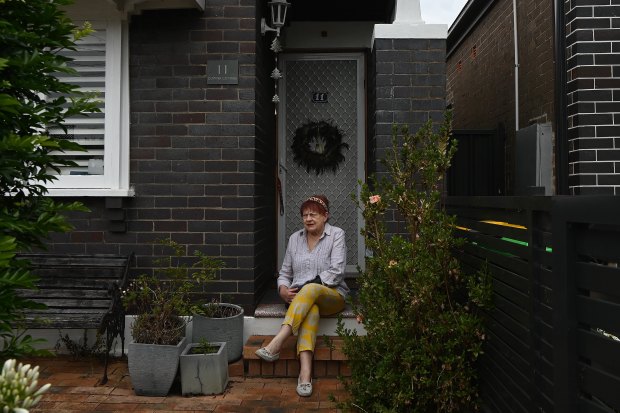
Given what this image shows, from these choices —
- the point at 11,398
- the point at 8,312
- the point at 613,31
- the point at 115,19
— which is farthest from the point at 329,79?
the point at 11,398

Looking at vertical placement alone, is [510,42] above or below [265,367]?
above

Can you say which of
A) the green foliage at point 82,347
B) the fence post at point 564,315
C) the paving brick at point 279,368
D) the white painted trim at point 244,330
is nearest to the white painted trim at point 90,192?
the white painted trim at point 244,330

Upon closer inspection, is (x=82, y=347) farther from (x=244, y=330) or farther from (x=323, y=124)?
(x=323, y=124)

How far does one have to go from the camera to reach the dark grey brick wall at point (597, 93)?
4086 millimetres

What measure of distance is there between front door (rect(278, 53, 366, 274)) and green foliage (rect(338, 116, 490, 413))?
→ 2683mm

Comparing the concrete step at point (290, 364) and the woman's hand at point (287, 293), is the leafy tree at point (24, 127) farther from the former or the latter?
the woman's hand at point (287, 293)

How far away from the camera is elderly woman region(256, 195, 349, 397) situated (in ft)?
13.1

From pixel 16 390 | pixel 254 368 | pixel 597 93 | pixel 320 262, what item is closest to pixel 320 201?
pixel 320 262

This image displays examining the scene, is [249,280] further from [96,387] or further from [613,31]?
[613,31]

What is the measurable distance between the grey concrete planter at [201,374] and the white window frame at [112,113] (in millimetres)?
1593

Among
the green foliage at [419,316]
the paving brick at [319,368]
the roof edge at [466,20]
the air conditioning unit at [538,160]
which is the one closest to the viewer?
the green foliage at [419,316]

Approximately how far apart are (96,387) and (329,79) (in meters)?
4.03

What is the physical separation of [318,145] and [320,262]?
2.13m

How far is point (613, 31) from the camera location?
161 inches
